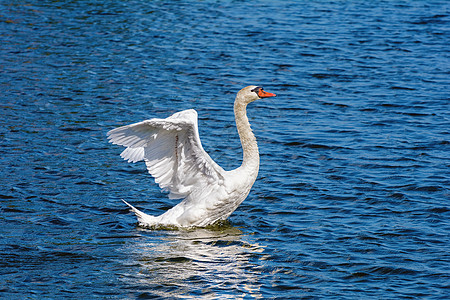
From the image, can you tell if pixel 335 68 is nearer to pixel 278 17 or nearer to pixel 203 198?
pixel 278 17

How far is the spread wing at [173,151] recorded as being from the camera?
9625mm

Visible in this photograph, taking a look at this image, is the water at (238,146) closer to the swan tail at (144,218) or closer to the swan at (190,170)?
the swan tail at (144,218)

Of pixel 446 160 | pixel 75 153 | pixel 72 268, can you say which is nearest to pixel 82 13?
pixel 75 153

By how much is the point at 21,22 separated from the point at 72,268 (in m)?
16.0

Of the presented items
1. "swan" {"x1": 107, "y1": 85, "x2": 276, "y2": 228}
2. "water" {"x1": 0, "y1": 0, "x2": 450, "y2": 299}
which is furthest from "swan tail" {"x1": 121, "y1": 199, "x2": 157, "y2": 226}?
"water" {"x1": 0, "y1": 0, "x2": 450, "y2": 299}

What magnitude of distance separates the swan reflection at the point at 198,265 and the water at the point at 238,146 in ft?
0.09

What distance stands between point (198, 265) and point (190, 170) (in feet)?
5.77

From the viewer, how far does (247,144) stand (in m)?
10.5

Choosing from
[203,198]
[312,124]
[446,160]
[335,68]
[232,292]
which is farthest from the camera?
[335,68]

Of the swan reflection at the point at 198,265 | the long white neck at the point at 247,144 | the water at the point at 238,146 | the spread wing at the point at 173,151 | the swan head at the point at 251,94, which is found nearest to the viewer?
the swan reflection at the point at 198,265

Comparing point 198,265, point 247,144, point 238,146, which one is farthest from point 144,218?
point 238,146

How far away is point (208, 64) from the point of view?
19.2 metres

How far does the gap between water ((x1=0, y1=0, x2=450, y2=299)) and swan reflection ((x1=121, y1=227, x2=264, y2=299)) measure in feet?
0.09

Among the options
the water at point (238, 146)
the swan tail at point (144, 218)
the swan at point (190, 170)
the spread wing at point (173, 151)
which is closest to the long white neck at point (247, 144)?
Answer: the swan at point (190, 170)
